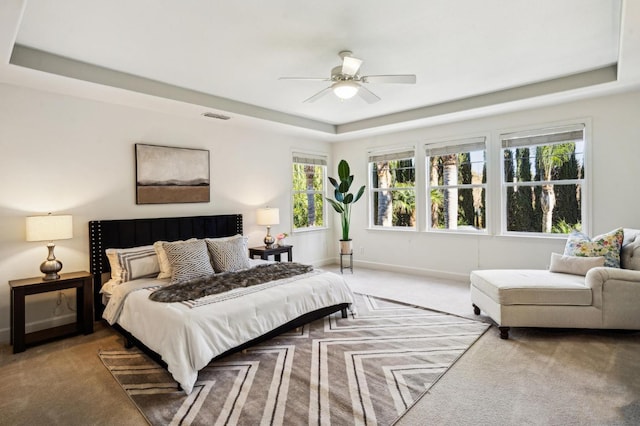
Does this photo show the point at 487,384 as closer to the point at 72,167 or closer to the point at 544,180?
the point at 544,180

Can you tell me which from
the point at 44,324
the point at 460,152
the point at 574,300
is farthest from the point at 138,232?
the point at 460,152

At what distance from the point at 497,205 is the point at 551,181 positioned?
745 millimetres

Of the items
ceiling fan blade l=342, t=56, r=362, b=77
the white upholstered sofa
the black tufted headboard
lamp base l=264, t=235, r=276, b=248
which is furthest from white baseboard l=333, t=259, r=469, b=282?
ceiling fan blade l=342, t=56, r=362, b=77

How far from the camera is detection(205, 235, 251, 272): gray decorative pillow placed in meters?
3.99

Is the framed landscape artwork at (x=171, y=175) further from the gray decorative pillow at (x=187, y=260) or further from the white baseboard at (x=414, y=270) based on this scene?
the white baseboard at (x=414, y=270)

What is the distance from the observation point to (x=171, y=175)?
463cm

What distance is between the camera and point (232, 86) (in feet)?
13.6

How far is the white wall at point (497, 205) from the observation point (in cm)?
418

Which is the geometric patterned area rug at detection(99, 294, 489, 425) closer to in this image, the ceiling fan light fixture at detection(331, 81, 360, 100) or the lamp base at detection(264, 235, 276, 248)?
the lamp base at detection(264, 235, 276, 248)

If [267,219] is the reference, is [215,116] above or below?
above

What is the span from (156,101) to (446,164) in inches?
172

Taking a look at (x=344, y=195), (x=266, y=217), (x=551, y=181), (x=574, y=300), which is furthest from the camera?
(x=344, y=195)

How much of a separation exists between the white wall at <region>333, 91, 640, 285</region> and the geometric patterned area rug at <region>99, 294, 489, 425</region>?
1.94 m

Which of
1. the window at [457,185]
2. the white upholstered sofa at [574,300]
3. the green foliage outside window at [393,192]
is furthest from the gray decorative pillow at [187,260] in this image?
the window at [457,185]
